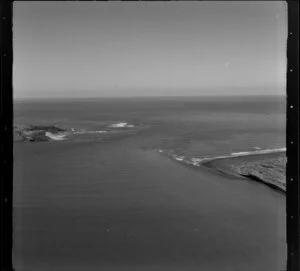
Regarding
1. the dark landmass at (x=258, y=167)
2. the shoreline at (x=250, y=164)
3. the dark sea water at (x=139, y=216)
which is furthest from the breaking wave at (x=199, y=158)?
the dark sea water at (x=139, y=216)

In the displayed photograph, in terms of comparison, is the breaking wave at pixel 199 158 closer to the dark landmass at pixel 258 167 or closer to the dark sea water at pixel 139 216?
the dark landmass at pixel 258 167

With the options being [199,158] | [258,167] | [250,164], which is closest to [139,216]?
[258,167]

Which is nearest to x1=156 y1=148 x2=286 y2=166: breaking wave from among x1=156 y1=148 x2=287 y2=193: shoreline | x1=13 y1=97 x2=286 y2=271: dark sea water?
x1=156 y1=148 x2=287 y2=193: shoreline

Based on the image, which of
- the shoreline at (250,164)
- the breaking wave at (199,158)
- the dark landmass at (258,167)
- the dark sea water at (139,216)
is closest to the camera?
the dark sea water at (139,216)

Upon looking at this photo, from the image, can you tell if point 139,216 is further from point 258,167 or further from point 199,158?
point 199,158

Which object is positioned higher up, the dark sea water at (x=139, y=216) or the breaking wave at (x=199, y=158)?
the breaking wave at (x=199, y=158)

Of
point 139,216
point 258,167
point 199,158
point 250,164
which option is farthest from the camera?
point 199,158

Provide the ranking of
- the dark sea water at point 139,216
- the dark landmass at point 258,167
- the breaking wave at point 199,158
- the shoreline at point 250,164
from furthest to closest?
the breaking wave at point 199,158
the shoreline at point 250,164
the dark landmass at point 258,167
the dark sea water at point 139,216
